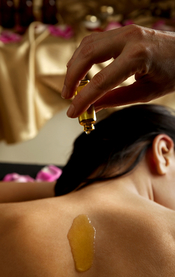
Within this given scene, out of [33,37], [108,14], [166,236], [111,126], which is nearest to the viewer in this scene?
[166,236]

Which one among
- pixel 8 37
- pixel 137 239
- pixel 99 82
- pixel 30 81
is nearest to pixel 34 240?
pixel 137 239

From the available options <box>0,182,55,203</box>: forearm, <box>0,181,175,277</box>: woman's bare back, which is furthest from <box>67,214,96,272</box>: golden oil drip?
<box>0,182,55,203</box>: forearm

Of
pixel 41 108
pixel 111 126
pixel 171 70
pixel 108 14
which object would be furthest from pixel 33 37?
pixel 171 70

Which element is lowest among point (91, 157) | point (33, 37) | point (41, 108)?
point (41, 108)

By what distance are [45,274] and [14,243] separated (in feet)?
0.33

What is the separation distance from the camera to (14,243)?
1.91 feet

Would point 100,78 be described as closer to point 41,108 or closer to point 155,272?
point 155,272

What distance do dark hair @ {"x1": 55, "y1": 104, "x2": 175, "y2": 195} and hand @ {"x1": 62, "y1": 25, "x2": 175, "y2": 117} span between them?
0.39 meters

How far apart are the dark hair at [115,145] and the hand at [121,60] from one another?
39 centimetres

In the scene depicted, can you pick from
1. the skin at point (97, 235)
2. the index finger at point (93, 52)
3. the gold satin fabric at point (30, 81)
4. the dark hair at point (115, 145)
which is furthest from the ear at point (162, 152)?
the gold satin fabric at point (30, 81)

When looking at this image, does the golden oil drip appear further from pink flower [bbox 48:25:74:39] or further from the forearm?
pink flower [bbox 48:25:74:39]

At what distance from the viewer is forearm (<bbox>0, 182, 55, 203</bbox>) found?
1.06 metres

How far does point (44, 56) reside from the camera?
1.72 meters

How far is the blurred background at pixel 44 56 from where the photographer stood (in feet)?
5.47
